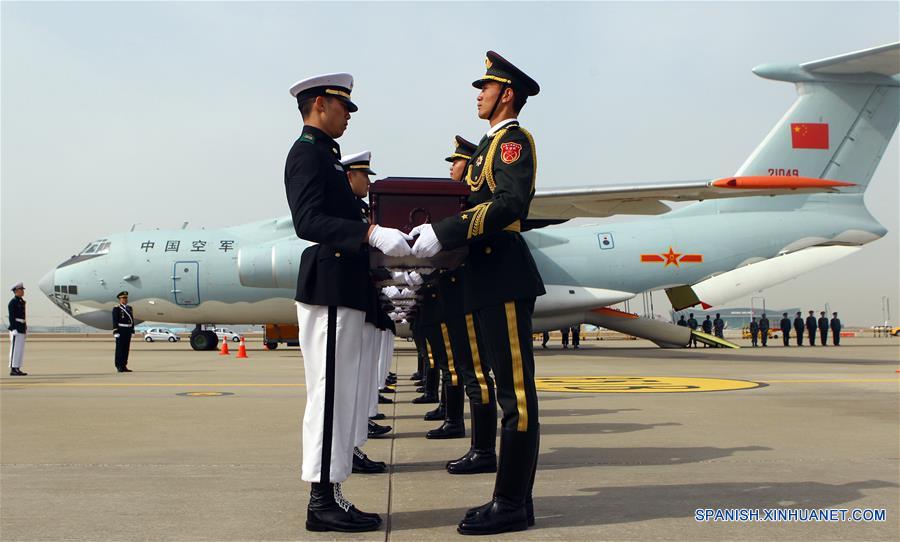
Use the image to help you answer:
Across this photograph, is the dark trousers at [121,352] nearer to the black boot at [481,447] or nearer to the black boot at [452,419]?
the black boot at [452,419]

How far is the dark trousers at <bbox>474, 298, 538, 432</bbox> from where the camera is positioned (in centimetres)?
342

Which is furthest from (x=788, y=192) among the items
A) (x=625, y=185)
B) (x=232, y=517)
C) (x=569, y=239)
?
(x=232, y=517)

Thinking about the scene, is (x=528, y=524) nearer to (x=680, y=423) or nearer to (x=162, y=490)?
(x=162, y=490)

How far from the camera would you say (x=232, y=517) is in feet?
11.0

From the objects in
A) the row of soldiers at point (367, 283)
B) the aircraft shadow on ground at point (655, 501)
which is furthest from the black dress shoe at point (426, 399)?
the row of soldiers at point (367, 283)

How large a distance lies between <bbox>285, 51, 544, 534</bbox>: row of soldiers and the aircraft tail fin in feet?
55.0

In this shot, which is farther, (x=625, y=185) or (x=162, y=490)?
(x=625, y=185)

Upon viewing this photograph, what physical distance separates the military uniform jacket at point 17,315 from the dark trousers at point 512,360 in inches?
484

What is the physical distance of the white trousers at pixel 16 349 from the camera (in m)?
12.8

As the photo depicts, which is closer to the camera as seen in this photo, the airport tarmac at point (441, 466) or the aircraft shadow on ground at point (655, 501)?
the airport tarmac at point (441, 466)

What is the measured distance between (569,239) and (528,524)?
16936 millimetres

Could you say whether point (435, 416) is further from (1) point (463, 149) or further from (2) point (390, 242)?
(2) point (390, 242)

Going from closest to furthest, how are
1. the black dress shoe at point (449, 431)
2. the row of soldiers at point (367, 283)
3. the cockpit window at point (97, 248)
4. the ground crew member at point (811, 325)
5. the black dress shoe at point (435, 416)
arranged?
the row of soldiers at point (367, 283)
the black dress shoe at point (449, 431)
the black dress shoe at point (435, 416)
the cockpit window at point (97, 248)
the ground crew member at point (811, 325)

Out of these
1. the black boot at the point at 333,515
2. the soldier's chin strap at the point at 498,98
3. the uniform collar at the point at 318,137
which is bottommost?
the black boot at the point at 333,515
